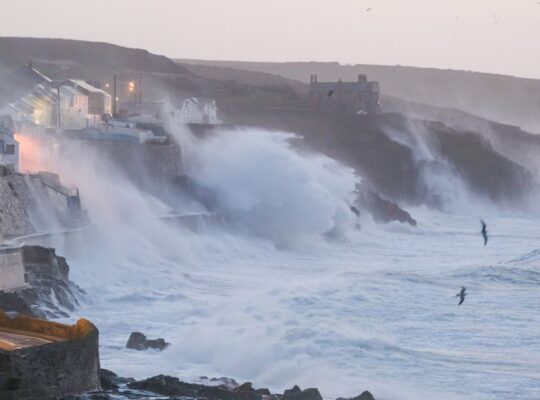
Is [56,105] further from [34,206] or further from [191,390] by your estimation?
[191,390]

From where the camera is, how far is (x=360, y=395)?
1596 cm

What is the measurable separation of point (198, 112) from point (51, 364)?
4453cm

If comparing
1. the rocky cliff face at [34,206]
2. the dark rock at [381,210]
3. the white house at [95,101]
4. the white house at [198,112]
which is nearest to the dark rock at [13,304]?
the rocky cliff face at [34,206]

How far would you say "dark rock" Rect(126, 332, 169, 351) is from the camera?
18.5 metres

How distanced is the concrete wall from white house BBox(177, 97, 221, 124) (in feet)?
113

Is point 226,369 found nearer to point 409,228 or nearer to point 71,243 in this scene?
point 71,243

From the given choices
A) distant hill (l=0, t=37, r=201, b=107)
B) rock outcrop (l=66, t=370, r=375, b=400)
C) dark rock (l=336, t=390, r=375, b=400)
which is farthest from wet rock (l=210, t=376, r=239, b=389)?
distant hill (l=0, t=37, r=201, b=107)

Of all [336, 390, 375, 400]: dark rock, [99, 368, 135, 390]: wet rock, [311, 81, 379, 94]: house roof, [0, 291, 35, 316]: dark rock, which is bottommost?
[336, 390, 375, 400]: dark rock

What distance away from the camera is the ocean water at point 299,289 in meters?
18.2

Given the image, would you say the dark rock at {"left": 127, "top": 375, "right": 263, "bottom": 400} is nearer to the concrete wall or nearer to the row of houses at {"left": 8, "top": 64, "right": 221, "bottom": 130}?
the concrete wall

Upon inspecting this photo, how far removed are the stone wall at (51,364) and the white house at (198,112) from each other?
133 ft

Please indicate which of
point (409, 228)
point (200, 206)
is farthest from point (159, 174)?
point (409, 228)

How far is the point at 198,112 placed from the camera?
57.9 meters

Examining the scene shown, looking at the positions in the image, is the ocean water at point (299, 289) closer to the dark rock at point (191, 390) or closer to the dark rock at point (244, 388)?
the dark rock at point (191, 390)
